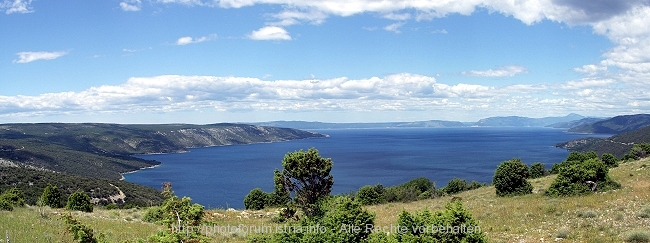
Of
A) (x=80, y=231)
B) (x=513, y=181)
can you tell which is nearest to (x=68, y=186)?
(x=513, y=181)

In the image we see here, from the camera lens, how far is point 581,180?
24.3m

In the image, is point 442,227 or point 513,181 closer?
point 442,227

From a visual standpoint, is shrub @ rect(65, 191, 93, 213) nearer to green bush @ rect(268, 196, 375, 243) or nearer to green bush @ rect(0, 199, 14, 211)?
green bush @ rect(0, 199, 14, 211)

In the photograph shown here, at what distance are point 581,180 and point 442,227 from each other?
61.0ft

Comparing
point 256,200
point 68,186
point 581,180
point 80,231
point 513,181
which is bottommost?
point 68,186

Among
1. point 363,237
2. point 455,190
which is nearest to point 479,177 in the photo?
point 455,190

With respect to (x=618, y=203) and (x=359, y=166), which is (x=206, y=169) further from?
(x=618, y=203)

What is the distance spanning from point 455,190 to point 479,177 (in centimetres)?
7921

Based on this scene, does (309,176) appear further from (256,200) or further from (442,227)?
(256,200)

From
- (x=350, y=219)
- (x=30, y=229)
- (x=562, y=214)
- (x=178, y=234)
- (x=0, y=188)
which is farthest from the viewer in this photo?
(x=0, y=188)

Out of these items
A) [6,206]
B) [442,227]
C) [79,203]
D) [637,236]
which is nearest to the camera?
[442,227]

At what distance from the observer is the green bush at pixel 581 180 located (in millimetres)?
23797

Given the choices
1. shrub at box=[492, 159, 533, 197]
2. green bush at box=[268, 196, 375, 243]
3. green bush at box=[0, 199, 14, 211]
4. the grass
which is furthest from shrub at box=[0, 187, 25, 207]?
shrub at box=[492, 159, 533, 197]

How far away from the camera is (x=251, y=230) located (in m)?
18.6
